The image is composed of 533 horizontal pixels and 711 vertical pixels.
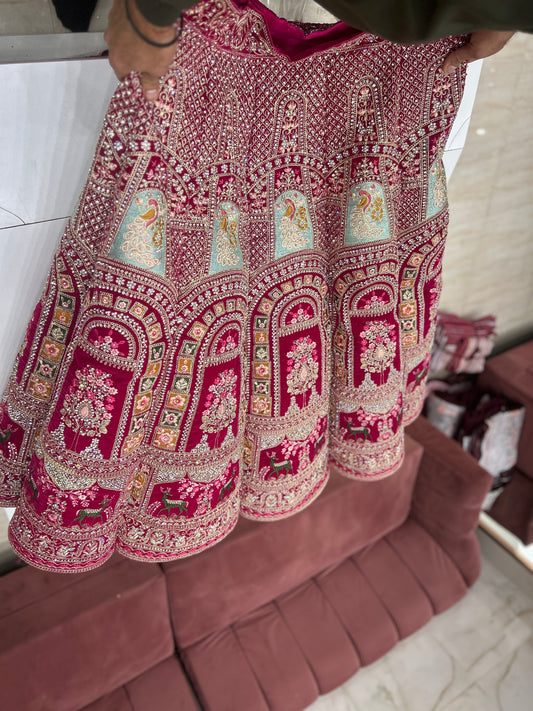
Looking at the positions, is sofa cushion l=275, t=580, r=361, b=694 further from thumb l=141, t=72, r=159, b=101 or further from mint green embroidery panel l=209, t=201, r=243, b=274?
thumb l=141, t=72, r=159, b=101

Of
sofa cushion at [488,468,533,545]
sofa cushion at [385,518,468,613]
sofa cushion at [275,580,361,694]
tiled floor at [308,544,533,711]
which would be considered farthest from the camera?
sofa cushion at [488,468,533,545]

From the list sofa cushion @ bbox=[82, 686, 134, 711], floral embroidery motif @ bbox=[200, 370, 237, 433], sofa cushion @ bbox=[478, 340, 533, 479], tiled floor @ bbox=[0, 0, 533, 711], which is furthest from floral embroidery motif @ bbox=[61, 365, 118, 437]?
sofa cushion @ bbox=[478, 340, 533, 479]

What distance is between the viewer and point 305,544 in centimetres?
156

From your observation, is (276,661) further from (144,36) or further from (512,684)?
(144,36)

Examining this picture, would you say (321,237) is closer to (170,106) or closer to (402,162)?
(402,162)

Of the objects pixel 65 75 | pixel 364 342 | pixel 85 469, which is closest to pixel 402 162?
pixel 364 342

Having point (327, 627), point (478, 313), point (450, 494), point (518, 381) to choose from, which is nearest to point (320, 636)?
point (327, 627)

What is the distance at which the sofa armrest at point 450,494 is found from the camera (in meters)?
1.68

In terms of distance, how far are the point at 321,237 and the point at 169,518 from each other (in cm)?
38

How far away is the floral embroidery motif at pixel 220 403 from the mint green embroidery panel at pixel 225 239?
12 cm

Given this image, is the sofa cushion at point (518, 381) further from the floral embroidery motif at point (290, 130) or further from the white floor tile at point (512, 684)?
the floral embroidery motif at point (290, 130)

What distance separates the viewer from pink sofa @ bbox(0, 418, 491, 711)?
1.20 metres

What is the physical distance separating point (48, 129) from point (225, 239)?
247mm

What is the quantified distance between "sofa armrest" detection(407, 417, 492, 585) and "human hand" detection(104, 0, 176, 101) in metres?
1.50
